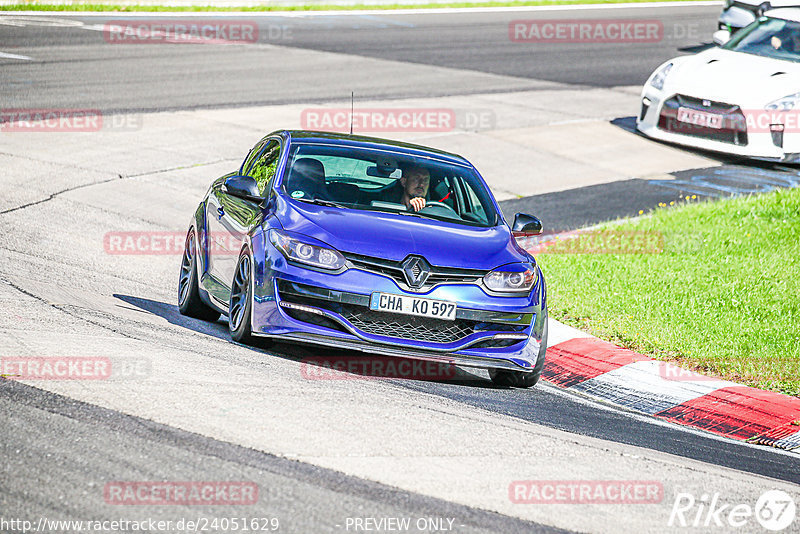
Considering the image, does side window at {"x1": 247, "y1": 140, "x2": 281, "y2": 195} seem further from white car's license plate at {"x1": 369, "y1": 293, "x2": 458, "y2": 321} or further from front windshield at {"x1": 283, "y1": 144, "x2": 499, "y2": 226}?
white car's license plate at {"x1": 369, "y1": 293, "x2": 458, "y2": 321}

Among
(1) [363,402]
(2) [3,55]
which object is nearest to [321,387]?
(1) [363,402]

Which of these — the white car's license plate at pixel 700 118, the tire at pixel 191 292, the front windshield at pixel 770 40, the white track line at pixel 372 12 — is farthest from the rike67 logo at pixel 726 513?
the white track line at pixel 372 12

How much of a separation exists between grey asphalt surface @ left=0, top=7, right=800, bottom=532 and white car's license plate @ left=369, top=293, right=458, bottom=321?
0.51 m

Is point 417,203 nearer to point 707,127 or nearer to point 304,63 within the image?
point 707,127

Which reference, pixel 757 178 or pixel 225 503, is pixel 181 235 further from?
pixel 757 178

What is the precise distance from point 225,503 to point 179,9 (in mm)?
25308

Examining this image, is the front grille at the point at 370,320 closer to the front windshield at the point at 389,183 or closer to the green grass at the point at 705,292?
the front windshield at the point at 389,183

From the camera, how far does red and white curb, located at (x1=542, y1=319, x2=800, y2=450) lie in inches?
305

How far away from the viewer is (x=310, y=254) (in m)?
7.26

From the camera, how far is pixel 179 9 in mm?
28484

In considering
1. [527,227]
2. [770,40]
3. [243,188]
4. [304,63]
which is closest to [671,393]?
[527,227]

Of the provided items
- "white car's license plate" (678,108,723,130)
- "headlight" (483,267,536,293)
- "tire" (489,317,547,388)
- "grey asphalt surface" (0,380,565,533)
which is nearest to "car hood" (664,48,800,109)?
"white car's license plate" (678,108,723,130)

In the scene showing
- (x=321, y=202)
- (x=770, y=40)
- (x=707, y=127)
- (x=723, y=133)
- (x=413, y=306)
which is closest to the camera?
(x=413, y=306)

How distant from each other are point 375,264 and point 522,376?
139 centimetres
